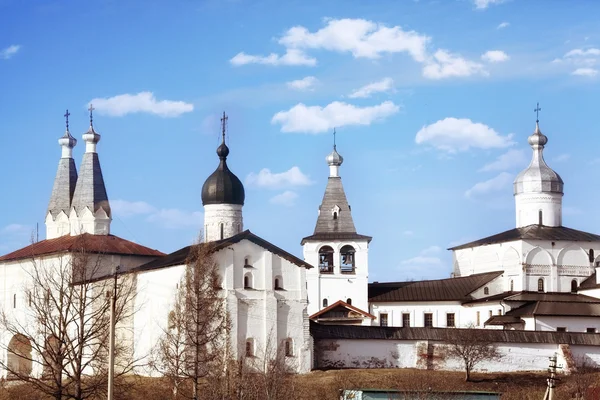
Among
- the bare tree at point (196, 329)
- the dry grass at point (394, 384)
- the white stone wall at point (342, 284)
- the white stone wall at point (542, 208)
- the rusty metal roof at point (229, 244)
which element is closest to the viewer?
the bare tree at point (196, 329)

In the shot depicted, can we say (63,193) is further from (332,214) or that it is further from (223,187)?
(332,214)

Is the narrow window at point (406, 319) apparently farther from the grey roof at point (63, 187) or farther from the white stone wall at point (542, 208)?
the grey roof at point (63, 187)

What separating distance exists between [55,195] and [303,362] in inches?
593

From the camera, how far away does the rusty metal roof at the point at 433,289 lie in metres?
52.5

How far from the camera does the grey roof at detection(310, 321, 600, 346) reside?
142 ft

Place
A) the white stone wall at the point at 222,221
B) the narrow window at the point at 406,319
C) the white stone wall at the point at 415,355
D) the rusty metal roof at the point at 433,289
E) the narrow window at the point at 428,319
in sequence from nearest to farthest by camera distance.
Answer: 1. the white stone wall at the point at 415,355
2. the white stone wall at the point at 222,221
3. the rusty metal roof at the point at 433,289
4. the narrow window at the point at 428,319
5. the narrow window at the point at 406,319

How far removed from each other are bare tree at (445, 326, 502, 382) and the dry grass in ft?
1.77

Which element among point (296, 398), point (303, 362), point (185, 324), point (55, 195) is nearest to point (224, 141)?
point (55, 195)

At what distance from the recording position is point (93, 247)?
4691cm

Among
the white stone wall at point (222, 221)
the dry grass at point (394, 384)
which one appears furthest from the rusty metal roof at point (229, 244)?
the white stone wall at point (222, 221)

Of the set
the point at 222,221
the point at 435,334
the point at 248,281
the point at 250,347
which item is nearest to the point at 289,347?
the point at 250,347

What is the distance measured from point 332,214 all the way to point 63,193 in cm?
1105

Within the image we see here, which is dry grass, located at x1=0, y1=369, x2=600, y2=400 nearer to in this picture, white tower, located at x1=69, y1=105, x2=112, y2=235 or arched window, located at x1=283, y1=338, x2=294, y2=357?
arched window, located at x1=283, y1=338, x2=294, y2=357

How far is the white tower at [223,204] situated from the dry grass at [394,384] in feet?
29.9
